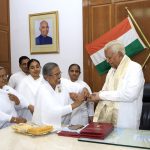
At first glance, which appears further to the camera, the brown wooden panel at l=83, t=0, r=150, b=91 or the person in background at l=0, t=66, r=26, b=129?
the brown wooden panel at l=83, t=0, r=150, b=91

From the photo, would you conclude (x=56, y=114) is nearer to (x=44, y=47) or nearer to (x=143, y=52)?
(x=143, y=52)

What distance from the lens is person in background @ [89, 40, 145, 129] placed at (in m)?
2.67

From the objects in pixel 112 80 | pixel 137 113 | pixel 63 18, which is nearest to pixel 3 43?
pixel 63 18

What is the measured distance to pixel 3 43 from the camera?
5422 millimetres

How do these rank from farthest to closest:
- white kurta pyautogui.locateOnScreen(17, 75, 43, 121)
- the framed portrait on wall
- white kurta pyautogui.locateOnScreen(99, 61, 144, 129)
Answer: the framed portrait on wall → white kurta pyautogui.locateOnScreen(17, 75, 43, 121) → white kurta pyautogui.locateOnScreen(99, 61, 144, 129)

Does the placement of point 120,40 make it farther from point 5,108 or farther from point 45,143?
point 45,143

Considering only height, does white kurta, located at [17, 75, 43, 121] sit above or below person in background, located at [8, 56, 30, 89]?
below

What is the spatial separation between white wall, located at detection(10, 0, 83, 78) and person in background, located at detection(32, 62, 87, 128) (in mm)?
2248

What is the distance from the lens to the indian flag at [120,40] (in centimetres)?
422

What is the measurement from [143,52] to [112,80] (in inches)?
63.6

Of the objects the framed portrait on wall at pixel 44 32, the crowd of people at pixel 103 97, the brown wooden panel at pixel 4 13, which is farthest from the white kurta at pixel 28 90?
the brown wooden panel at pixel 4 13

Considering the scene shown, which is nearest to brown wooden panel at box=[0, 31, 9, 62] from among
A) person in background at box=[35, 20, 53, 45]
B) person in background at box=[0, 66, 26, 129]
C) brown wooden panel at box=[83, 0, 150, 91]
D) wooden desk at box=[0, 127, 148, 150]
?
person in background at box=[35, 20, 53, 45]

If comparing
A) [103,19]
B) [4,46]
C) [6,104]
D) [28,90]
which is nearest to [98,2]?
[103,19]

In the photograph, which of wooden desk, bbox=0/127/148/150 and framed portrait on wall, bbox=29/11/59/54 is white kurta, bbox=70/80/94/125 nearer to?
wooden desk, bbox=0/127/148/150
